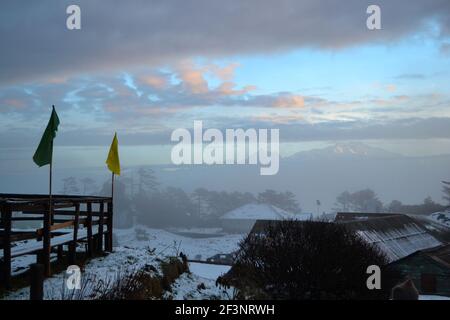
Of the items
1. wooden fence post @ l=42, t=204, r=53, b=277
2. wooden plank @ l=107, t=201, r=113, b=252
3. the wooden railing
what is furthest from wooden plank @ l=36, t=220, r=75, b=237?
wooden plank @ l=107, t=201, r=113, b=252

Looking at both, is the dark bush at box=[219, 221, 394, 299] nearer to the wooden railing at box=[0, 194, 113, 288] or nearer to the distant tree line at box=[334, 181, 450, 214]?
the wooden railing at box=[0, 194, 113, 288]

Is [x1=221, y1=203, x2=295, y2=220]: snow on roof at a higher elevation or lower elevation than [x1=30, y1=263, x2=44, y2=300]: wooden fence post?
lower

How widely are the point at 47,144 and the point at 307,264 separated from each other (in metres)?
11.6

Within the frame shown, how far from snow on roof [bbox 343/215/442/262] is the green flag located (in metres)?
27.4

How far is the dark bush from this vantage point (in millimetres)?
18078

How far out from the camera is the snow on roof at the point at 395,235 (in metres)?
37.8

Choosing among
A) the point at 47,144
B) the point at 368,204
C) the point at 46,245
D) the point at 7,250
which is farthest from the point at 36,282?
the point at 368,204

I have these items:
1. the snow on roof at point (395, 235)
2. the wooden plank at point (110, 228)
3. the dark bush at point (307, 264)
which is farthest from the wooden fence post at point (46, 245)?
the snow on roof at point (395, 235)

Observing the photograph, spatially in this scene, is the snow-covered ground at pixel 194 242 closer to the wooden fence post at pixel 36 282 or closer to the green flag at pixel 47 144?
the green flag at pixel 47 144

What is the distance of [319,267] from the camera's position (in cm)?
1861

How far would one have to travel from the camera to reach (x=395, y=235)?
43.8 m

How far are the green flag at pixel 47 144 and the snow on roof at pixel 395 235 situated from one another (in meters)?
27.4

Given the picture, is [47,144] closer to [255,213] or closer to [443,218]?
[443,218]
